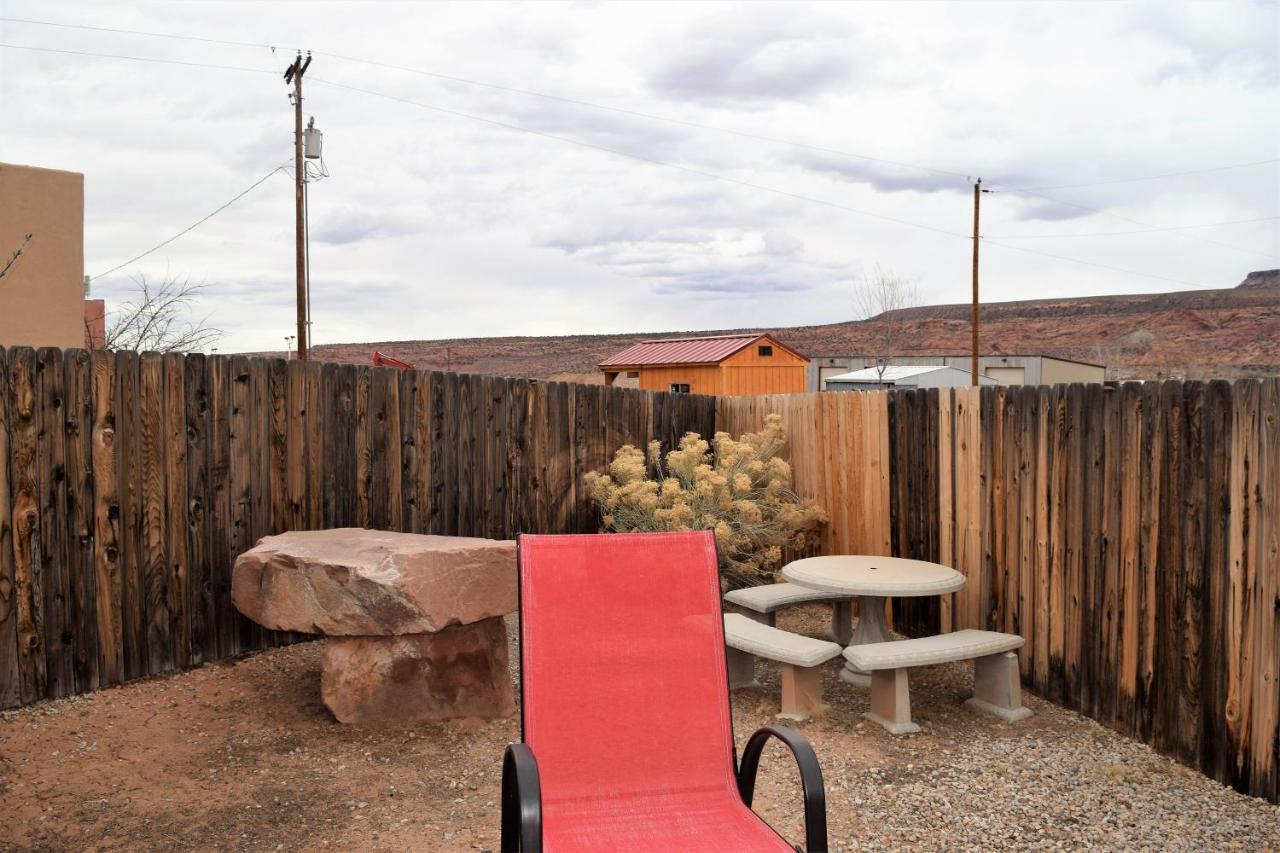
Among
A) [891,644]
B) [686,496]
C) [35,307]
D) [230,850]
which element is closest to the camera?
[230,850]

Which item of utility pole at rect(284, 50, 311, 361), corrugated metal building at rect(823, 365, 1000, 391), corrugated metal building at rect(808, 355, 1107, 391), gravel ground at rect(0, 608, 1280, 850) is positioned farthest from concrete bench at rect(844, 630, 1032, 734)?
corrugated metal building at rect(808, 355, 1107, 391)

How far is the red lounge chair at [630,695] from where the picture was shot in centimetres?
282

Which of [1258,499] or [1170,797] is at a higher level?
[1258,499]

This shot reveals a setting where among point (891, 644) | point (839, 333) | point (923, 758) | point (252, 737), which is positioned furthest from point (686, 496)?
point (839, 333)

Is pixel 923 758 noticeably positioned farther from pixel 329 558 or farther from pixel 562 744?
pixel 329 558

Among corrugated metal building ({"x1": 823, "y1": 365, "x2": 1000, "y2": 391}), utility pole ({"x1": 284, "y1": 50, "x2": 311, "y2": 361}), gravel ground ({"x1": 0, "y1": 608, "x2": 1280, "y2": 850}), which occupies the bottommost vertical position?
gravel ground ({"x1": 0, "y1": 608, "x2": 1280, "y2": 850})

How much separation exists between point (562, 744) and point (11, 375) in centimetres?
332

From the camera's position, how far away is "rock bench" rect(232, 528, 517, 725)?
4.37m

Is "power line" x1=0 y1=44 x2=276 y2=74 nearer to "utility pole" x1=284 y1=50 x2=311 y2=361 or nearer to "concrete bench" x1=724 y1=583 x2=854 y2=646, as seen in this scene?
"utility pole" x1=284 y1=50 x2=311 y2=361

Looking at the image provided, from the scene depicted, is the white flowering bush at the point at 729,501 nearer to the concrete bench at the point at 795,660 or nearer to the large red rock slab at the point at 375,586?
the concrete bench at the point at 795,660

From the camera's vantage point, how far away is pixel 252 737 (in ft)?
14.4

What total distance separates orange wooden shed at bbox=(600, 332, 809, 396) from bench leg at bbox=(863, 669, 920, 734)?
59.4ft

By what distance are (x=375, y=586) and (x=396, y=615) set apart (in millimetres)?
168

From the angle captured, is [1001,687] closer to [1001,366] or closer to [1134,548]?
[1134,548]
